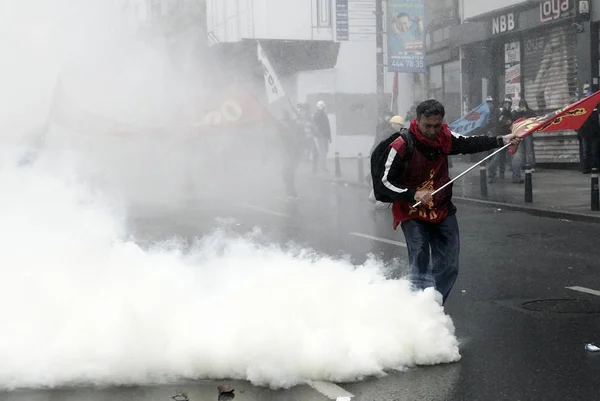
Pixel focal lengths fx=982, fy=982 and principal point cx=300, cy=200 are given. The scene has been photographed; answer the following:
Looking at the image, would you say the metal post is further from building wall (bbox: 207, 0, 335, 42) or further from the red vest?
the red vest

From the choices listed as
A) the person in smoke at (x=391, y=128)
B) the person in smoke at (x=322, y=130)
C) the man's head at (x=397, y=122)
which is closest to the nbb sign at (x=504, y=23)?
the person in smoke at (x=322, y=130)

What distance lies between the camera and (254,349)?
5.66 m

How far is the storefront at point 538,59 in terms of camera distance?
21.9 meters

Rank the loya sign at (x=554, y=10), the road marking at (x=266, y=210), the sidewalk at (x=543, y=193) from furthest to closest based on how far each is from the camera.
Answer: the loya sign at (x=554, y=10) < the road marking at (x=266, y=210) < the sidewalk at (x=543, y=193)

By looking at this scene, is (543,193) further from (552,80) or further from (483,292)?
(483,292)

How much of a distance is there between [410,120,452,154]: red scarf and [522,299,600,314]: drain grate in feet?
5.81

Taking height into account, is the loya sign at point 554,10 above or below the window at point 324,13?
below

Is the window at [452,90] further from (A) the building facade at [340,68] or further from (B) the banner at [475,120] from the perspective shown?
(B) the banner at [475,120]

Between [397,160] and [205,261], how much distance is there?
1885 millimetres

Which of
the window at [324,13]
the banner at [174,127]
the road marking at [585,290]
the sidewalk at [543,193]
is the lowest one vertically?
the sidewalk at [543,193]

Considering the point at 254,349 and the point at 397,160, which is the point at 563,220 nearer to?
the point at 397,160

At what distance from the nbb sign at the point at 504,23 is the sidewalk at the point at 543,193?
12.1 feet

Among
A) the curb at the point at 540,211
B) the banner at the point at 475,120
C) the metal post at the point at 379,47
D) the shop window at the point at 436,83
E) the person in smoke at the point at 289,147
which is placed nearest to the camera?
the curb at the point at 540,211

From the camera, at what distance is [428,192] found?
20.7 ft
